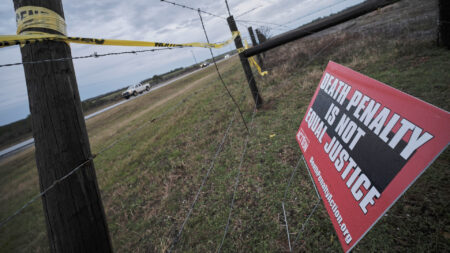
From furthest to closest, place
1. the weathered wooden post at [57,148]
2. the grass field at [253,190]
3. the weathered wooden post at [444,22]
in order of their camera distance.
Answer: the weathered wooden post at [444,22], the grass field at [253,190], the weathered wooden post at [57,148]

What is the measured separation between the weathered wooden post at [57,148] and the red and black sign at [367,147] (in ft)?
5.42

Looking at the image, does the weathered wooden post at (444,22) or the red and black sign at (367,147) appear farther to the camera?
the weathered wooden post at (444,22)

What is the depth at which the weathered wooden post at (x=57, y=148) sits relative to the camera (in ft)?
3.94

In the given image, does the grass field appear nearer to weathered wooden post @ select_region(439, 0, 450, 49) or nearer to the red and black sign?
weathered wooden post @ select_region(439, 0, 450, 49)

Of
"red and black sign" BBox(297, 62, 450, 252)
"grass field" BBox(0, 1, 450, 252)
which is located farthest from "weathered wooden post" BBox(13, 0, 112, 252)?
"red and black sign" BBox(297, 62, 450, 252)

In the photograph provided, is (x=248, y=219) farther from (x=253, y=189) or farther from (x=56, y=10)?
(x=56, y=10)

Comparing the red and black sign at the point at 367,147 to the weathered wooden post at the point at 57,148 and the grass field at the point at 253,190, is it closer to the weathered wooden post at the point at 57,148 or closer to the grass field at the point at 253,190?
the grass field at the point at 253,190

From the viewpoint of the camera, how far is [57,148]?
1229mm

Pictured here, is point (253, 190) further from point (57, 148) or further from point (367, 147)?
point (57, 148)

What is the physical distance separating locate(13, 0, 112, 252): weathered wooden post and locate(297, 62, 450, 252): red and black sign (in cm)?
165

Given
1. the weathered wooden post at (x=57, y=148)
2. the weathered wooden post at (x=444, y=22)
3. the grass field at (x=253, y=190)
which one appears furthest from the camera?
the weathered wooden post at (x=444, y=22)

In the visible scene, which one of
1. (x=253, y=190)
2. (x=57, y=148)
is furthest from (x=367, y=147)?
(x=253, y=190)

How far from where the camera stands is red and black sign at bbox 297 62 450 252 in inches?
32.5

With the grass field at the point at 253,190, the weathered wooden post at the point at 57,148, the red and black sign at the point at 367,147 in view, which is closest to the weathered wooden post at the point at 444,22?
the grass field at the point at 253,190
